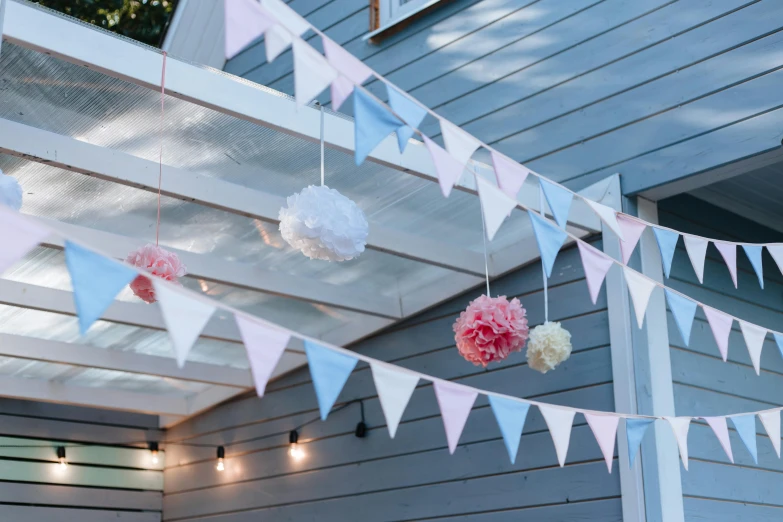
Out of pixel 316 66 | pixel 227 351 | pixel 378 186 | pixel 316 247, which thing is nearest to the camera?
pixel 316 66

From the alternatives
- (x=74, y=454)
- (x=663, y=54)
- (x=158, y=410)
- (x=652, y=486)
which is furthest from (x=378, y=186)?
(x=74, y=454)

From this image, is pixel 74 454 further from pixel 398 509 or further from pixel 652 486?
pixel 652 486

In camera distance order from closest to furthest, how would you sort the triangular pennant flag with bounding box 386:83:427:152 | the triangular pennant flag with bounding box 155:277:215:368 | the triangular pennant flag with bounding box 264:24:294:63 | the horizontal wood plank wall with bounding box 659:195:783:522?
the triangular pennant flag with bounding box 155:277:215:368 → the triangular pennant flag with bounding box 264:24:294:63 → the triangular pennant flag with bounding box 386:83:427:152 → the horizontal wood plank wall with bounding box 659:195:783:522

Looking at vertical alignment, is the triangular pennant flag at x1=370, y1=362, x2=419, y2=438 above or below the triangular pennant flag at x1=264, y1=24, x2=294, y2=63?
below

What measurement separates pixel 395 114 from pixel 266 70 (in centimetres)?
315

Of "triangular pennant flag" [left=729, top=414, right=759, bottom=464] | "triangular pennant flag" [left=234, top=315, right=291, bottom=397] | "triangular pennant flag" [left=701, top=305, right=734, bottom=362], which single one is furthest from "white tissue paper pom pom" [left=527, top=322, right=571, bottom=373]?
"triangular pennant flag" [left=234, top=315, right=291, bottom=397]

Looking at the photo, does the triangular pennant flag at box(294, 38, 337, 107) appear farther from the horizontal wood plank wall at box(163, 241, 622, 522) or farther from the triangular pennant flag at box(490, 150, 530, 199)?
the horizontal wood plank wall at box(163, 241, 622, 522)

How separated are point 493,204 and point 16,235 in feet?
3.77

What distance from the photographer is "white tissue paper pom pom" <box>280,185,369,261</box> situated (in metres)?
2.29

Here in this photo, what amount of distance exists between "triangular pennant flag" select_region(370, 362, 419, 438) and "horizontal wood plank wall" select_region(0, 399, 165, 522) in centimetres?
362

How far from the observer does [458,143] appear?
7.23 ft

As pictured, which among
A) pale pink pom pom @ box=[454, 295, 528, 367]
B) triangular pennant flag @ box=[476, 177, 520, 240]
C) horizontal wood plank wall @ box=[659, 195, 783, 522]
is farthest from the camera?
horizontal wood plank wall @ box=[659, 195, 783, 522]

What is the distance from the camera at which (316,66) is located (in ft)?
6.23

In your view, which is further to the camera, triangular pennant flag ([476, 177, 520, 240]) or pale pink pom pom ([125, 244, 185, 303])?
pale pink pom pom ([125, 244, 185, 303])
